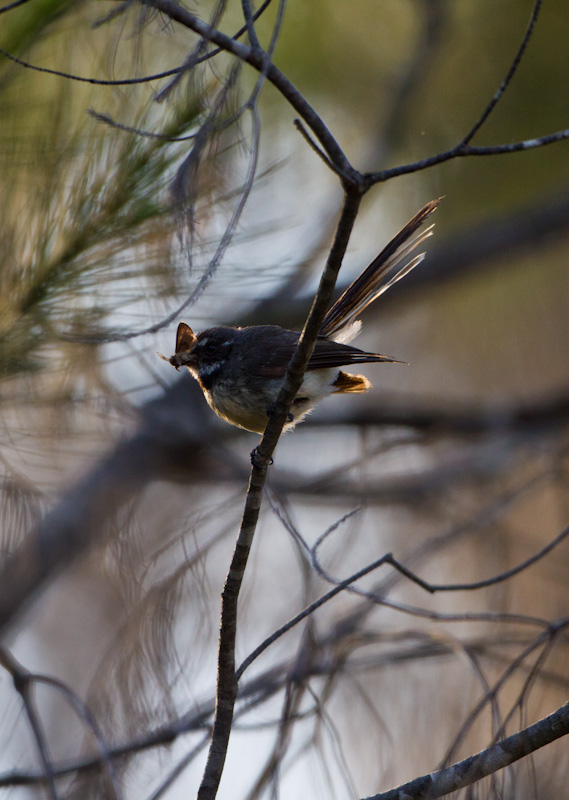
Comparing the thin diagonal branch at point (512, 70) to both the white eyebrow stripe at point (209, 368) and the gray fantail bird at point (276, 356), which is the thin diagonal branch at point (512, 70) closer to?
the gray fantail bird at point (276, 356)

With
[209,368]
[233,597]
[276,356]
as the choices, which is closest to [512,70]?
[233,597]

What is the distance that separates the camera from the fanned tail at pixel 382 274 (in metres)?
2.68

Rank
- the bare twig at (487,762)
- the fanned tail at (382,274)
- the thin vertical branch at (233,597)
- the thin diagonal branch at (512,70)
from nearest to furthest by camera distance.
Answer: the thin diagonal branch at (512,70), the bare twig at (487,762), the thin vertical branch at (233,597), the fanned tail at (382,274)

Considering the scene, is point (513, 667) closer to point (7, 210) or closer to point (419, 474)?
point (7, 210)

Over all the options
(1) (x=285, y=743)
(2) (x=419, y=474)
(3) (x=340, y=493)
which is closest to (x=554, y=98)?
(2) (x=419, y=474)

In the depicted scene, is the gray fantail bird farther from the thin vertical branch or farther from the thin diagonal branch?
the thin diagonal branch

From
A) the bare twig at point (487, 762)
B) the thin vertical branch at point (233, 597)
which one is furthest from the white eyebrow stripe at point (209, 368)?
the bare twig at point (487, 762)

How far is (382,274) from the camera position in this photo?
279 cm

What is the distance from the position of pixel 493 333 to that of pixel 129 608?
376 cm

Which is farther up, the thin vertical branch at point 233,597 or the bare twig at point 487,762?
the thin vertical branch at point 233,597

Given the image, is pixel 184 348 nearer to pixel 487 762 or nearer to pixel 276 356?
pixel 276 356

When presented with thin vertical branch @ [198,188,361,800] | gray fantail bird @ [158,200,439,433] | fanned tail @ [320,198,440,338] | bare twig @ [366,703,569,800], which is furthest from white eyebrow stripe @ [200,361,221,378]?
bare twig @ [366,703,569,800]

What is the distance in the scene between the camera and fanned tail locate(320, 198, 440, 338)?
2679mm

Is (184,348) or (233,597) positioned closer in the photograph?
(233,597)
